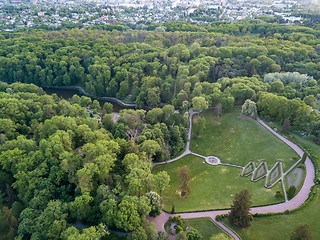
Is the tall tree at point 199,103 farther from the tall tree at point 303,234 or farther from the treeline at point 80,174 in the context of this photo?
the tall tree at point 303,234

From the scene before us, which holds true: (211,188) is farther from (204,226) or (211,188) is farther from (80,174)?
(80,174)

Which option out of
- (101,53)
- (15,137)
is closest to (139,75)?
(101,53)

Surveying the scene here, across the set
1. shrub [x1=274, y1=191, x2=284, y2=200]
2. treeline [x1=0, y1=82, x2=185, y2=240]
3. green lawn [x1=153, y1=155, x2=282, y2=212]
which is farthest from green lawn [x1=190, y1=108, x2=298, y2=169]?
shrub [x1=274, y1=191, x2=284, y2=200]

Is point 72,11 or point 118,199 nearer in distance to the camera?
point 118,199

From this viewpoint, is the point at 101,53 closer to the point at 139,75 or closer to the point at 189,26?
the point at 139,75

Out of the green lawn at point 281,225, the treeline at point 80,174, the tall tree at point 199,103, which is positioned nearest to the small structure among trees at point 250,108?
the tall tree at point 199,103
